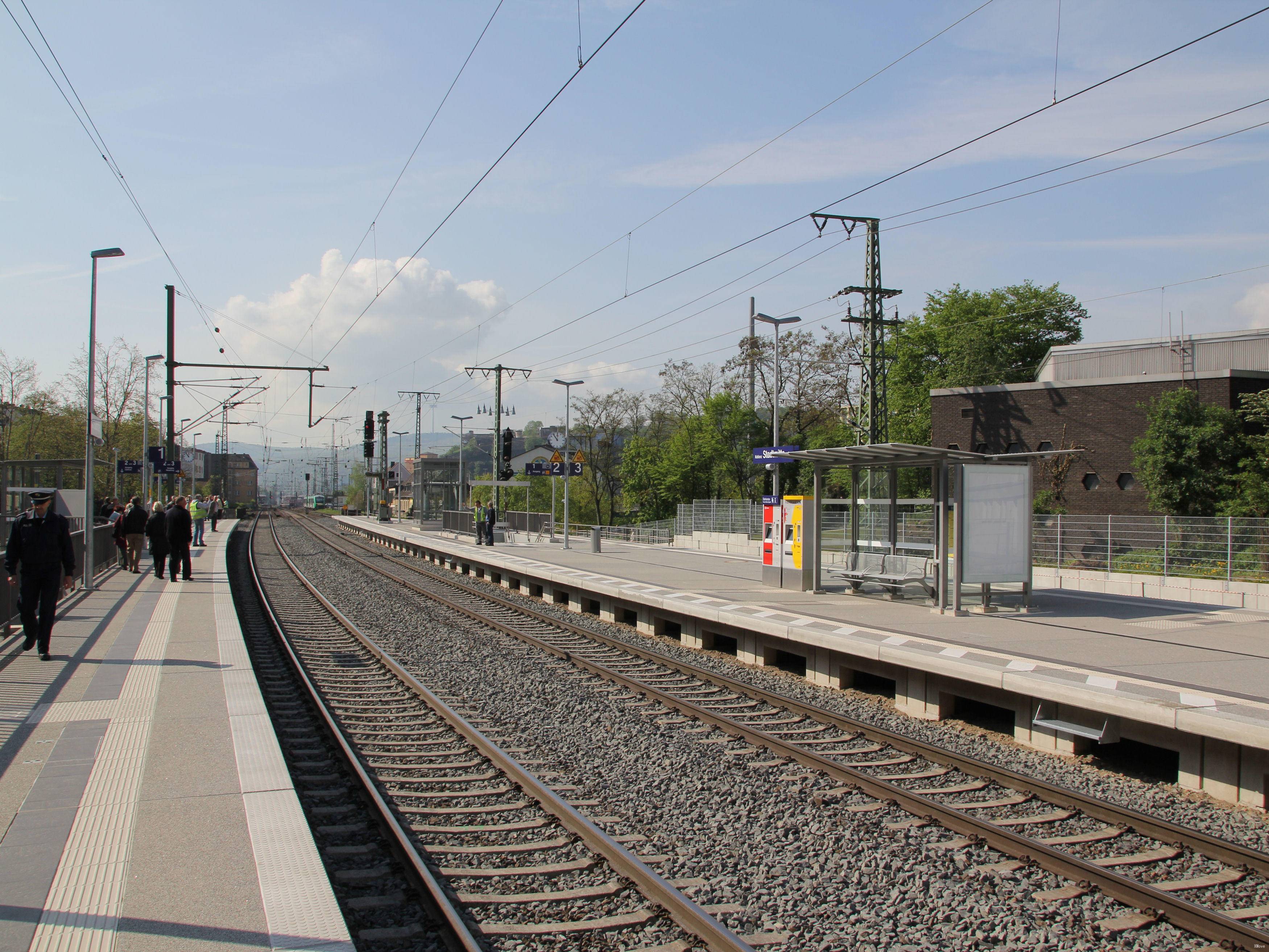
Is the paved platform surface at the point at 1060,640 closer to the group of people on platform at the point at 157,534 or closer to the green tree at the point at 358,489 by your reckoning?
the group of people on platform at the point at 157,534

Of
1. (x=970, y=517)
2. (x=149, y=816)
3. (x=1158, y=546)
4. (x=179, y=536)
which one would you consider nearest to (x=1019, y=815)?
(x=149, y=816)

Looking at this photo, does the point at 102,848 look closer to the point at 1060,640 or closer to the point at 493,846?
the point at 493,846

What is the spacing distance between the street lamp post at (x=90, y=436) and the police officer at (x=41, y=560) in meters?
6.96

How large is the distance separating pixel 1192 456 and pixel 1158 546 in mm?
10886

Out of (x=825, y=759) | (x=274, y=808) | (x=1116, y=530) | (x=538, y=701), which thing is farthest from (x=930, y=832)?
(x=1116, y=530)

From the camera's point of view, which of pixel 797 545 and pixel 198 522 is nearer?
pixel 797 545

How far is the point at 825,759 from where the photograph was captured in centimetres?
722

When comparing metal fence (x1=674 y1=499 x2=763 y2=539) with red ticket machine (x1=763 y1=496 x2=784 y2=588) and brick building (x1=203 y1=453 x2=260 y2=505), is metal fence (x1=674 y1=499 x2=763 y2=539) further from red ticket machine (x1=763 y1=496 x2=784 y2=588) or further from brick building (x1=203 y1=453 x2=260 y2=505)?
brick building (x1=203 y1=453 x2=260 y2=505)

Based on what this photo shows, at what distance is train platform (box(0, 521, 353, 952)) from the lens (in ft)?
12.6

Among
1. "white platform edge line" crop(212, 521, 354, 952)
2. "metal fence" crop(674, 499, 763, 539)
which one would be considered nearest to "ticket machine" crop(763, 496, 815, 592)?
"white platform edge line" crop(212, 521, 354, 952)

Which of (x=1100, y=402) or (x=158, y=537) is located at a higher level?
(x=1100, y=402)

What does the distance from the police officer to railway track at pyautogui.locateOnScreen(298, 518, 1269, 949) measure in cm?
609

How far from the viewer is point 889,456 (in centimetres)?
1370

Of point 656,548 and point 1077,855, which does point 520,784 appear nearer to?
point 1077,855
